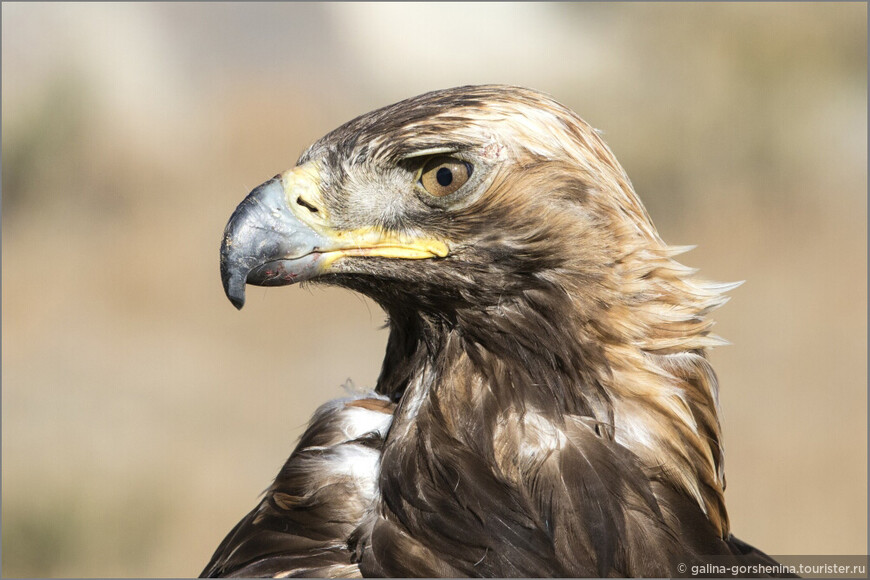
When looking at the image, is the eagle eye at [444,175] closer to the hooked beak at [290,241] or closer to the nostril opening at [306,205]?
the hooked beak at [290,241]

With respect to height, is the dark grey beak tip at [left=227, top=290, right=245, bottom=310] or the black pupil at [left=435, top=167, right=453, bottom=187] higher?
the black pupil at [left=435, top=167, right=453, bottom=187]

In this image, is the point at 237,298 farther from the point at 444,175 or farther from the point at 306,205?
the point at 444,175

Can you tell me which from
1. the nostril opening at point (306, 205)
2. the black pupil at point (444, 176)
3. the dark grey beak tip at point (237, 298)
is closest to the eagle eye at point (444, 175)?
the black pupil at point (444, 176)

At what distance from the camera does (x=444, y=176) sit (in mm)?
2346

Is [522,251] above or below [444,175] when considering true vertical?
below

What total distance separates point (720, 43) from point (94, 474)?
1005 cm

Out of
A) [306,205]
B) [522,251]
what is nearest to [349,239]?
[306,205]

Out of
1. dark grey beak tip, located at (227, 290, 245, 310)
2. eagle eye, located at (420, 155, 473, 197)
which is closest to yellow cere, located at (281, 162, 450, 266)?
eagle eye, located at (420, 155, 473, 197)

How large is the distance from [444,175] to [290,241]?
17.9 inches

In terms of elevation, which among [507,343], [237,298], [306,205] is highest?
[306,205]

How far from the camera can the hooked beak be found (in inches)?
93.1

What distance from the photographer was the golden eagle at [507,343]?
89.9 inches

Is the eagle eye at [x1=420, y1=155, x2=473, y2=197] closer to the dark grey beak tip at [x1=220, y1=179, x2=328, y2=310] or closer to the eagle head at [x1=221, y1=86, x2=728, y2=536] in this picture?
the eagle head at [x1=221, y1=86, x2=728, y2=536]

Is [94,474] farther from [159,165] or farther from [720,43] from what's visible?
[720,43]
